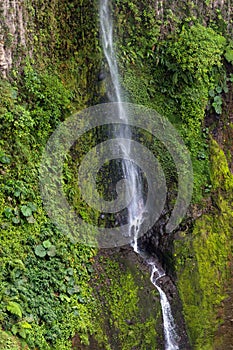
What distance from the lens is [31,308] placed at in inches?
242

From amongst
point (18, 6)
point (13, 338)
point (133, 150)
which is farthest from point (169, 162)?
point (13, 338)

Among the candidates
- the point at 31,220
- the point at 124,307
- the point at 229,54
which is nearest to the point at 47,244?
the point at 31,220

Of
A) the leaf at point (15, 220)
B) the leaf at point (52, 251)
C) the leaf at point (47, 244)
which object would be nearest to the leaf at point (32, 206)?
the leaf at point (15, 220)

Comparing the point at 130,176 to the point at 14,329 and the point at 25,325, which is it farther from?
the point at 14,329

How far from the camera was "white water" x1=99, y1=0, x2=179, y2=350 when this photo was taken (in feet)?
25.2

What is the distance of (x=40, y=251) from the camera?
6.75 metres

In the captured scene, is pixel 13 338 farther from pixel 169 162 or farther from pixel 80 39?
pixel 80 39

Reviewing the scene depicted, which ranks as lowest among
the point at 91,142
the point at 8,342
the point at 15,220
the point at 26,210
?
the point at 8,342

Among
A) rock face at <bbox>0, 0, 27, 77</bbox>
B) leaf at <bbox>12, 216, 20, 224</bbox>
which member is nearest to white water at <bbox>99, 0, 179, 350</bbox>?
rock face at <bbox>0, 0, 27, 77</bbox>

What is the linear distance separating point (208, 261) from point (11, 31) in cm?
532

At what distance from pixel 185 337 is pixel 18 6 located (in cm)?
632

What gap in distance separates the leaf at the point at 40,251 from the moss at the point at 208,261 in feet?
8.60

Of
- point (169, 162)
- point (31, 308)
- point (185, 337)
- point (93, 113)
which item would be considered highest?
point (93, 113)

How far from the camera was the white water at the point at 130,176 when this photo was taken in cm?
767
